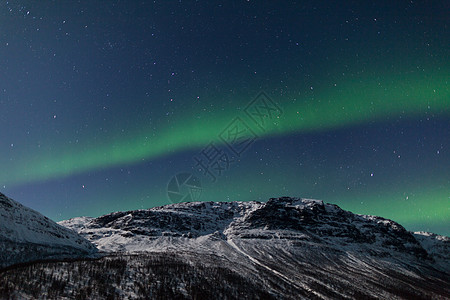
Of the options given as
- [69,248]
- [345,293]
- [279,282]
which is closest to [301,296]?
[279,282]

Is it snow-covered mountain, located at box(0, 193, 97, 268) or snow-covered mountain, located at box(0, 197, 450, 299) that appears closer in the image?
snow-covered mountain, located at box(0, 197, 450, 299)

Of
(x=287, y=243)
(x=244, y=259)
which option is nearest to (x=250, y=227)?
(x=287, y=243)

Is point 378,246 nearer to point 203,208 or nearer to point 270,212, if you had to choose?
point 270,212

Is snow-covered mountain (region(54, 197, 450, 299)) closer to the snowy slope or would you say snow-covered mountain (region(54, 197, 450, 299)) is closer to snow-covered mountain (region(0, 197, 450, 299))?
the snowy slope

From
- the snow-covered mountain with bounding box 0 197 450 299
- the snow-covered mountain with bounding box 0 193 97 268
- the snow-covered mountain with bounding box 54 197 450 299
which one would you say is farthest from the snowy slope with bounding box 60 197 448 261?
the snow-covered mountain with bounding box 0 193 97 268

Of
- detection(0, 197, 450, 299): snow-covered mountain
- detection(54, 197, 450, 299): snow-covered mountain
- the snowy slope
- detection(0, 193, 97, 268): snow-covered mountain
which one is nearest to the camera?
detection(0, 197, 450, 299): snow-covered mountain

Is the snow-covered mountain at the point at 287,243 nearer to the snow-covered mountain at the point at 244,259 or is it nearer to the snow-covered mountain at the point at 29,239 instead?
the snow-covered mountain at the point at 244,259

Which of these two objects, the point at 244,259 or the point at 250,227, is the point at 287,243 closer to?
the point at 250,227

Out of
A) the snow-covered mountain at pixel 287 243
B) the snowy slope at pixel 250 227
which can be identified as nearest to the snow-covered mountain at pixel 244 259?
the snow-covered mountain at pixel 287 243
